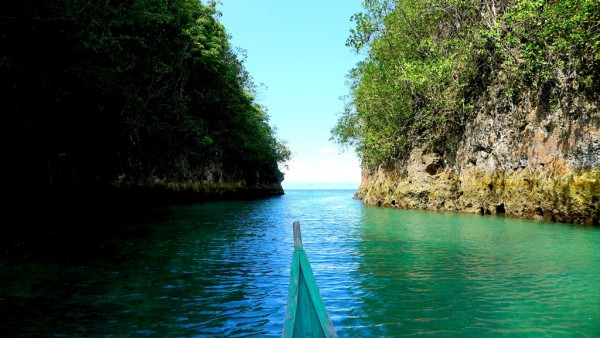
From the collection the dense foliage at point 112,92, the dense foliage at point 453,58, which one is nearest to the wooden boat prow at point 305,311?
the dense foliage at point 112,92

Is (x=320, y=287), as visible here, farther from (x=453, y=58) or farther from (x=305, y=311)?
(x=453, y=58)

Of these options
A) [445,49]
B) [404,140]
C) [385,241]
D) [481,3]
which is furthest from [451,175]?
[385,241]

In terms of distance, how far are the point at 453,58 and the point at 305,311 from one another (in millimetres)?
26269

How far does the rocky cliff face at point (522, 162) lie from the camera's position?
54.3ft

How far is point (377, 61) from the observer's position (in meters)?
33.1

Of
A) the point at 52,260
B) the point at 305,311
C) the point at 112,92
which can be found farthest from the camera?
the point at 112,92

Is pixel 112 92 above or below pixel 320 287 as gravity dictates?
above

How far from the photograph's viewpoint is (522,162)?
67.6ft

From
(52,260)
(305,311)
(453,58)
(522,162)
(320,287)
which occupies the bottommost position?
(320,287)

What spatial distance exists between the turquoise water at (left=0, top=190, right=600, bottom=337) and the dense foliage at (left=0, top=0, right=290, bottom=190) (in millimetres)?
6493

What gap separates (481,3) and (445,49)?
190 inches

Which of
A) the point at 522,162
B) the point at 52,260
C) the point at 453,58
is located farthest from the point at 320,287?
the point at 453,58

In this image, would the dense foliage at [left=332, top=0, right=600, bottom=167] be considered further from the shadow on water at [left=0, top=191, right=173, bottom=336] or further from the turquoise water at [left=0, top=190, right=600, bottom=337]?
the shadow on water at [left=0, top=191, right=173, bottom=336]

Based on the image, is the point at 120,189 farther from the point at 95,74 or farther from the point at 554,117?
the point at 554,117
